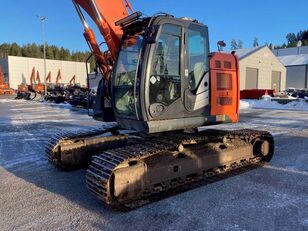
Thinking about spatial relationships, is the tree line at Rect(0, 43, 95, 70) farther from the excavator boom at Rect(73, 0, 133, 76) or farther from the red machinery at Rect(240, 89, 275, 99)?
the excavator boom at Rect(73, 0, 133, 76)

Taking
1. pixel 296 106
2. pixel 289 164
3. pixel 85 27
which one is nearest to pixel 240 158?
pixel 289 164

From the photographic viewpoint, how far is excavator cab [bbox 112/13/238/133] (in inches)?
203

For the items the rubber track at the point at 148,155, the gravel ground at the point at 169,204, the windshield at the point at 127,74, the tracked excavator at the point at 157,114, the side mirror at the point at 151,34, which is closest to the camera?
the gravel ground at the point at 169,204

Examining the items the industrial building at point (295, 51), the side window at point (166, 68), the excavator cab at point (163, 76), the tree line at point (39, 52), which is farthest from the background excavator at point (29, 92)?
the tree line at point (39, 52)

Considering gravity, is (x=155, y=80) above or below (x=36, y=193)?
above

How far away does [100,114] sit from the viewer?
6.51 m

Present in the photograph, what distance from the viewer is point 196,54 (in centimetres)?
575

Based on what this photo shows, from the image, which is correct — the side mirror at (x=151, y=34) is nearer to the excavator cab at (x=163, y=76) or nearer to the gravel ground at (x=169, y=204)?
the excavator cab at (x=163, y=76)

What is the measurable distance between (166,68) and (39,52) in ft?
342

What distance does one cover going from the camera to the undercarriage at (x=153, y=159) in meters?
4.65

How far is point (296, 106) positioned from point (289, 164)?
16.4 m

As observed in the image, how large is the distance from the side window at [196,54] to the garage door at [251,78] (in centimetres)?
3484

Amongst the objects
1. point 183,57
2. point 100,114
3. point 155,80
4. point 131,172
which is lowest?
point 131,172

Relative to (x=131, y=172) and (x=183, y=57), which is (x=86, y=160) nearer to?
(x=131, y=172)
